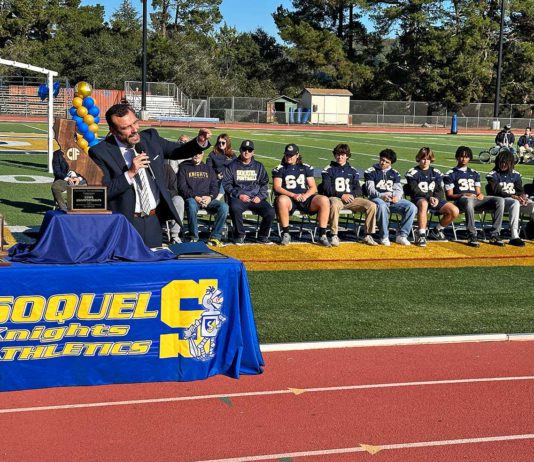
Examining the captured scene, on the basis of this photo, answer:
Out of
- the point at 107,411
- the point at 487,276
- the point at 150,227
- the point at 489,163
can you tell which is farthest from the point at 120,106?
the point at 489,163

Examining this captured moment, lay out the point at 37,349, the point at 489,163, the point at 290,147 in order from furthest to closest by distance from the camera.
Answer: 1. the point at 489,163
2. the point at 290,147
3. the point at 37,349

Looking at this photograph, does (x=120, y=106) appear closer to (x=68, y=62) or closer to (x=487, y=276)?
(x=487, y=276)

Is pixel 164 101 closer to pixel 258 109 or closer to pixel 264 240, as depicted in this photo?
pixel 258 109

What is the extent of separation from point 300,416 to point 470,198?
8.18 meters

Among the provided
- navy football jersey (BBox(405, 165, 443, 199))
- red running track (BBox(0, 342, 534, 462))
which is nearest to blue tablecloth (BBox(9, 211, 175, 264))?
red running track (BBox(0, 342, 534, 462))

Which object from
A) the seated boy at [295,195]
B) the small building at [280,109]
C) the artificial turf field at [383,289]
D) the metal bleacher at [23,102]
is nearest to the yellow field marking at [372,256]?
the artificial turf field at [383,289]

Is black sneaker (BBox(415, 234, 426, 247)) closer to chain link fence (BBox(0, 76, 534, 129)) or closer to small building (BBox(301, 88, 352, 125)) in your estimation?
chain link fence (BBox(0, 76, 534, 129))

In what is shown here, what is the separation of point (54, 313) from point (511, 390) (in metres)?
3.48

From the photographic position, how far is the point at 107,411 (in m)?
5.93

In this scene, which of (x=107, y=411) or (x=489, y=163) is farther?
(x=489, y=163)

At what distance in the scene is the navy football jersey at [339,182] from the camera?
13.2 meters

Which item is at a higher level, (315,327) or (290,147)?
(290,147)

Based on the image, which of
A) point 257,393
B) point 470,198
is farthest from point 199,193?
point 257,393

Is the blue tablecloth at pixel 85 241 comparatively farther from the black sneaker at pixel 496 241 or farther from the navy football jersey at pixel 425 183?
the black sneaker at pixel 496 241
